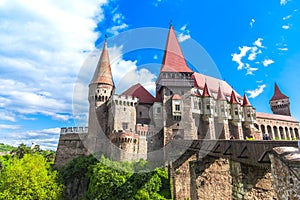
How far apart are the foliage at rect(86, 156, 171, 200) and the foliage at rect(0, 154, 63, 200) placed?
4.53 meters

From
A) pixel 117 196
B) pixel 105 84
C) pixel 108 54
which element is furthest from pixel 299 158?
pixel 108 54

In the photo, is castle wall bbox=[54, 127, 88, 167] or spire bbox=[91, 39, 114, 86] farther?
spire bbox=[91, 39, 114, 86]

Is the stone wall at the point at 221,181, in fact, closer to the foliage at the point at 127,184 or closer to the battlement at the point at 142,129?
the foliage at the point at 127,184

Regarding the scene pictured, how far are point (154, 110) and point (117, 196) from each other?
12718mm

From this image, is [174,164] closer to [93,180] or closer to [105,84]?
[93,180]

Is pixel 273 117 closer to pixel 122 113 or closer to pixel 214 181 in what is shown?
pixel 122 113

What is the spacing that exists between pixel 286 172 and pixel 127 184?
1501 centimetres

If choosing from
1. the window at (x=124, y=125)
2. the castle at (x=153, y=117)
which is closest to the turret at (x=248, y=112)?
the castle at (x=153, y=117)

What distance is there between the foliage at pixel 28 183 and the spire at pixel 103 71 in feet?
43.8

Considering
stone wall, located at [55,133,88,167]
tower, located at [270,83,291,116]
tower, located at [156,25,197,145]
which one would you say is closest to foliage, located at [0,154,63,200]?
stone wall, located at [55,133,88,167]

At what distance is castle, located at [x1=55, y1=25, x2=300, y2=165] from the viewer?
23844 mm

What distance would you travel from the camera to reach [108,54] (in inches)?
1229

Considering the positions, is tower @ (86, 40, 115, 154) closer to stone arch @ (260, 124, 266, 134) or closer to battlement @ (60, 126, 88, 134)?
battlement @ (60, 126, 88, 134)

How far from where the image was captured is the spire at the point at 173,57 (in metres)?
29.5
